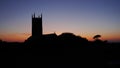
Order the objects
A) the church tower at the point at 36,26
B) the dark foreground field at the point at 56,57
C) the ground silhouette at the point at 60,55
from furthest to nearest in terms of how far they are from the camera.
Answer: the church tower at the point at 36,26 → the ground silhouette at the point at 60,55 → the dark foreground field at the point at 56,57

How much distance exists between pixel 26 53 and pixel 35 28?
37.7 metres

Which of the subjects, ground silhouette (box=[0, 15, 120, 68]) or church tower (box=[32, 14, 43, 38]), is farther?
church tower (box=[32, 14, 43, 38])

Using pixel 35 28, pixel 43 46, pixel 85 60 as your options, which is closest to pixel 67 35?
pixel 43 46

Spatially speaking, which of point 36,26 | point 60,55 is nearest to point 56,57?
point 60,55

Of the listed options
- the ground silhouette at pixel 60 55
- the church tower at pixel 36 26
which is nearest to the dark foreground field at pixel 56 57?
the ground silhouette at pixel 60 55

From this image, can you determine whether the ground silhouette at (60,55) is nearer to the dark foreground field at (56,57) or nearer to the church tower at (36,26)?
the dark foreground field at (56,57)

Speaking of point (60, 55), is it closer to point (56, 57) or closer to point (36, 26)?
point (56, 57)

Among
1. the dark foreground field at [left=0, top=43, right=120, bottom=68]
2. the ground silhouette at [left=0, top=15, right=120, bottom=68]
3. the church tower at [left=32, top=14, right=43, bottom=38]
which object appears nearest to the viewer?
the dark foreground field at [left=0, top=43, right=120, bottom=68]

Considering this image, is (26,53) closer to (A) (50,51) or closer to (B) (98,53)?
(A) (50,51)

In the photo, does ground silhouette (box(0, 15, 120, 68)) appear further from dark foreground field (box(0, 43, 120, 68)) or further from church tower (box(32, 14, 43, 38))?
church tower (box(32, 14, 43, 38))

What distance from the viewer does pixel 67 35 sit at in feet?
167

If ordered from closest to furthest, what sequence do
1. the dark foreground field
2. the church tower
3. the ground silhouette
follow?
the dark foreground field, the ground silhouette, the church tower

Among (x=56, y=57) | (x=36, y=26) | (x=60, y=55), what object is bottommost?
(x=56, y=57)

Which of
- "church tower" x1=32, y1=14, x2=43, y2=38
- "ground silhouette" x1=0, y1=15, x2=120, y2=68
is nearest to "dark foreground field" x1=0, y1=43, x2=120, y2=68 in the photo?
"ground silhouette" x1=0, y1=15, x2=120, y2=68
